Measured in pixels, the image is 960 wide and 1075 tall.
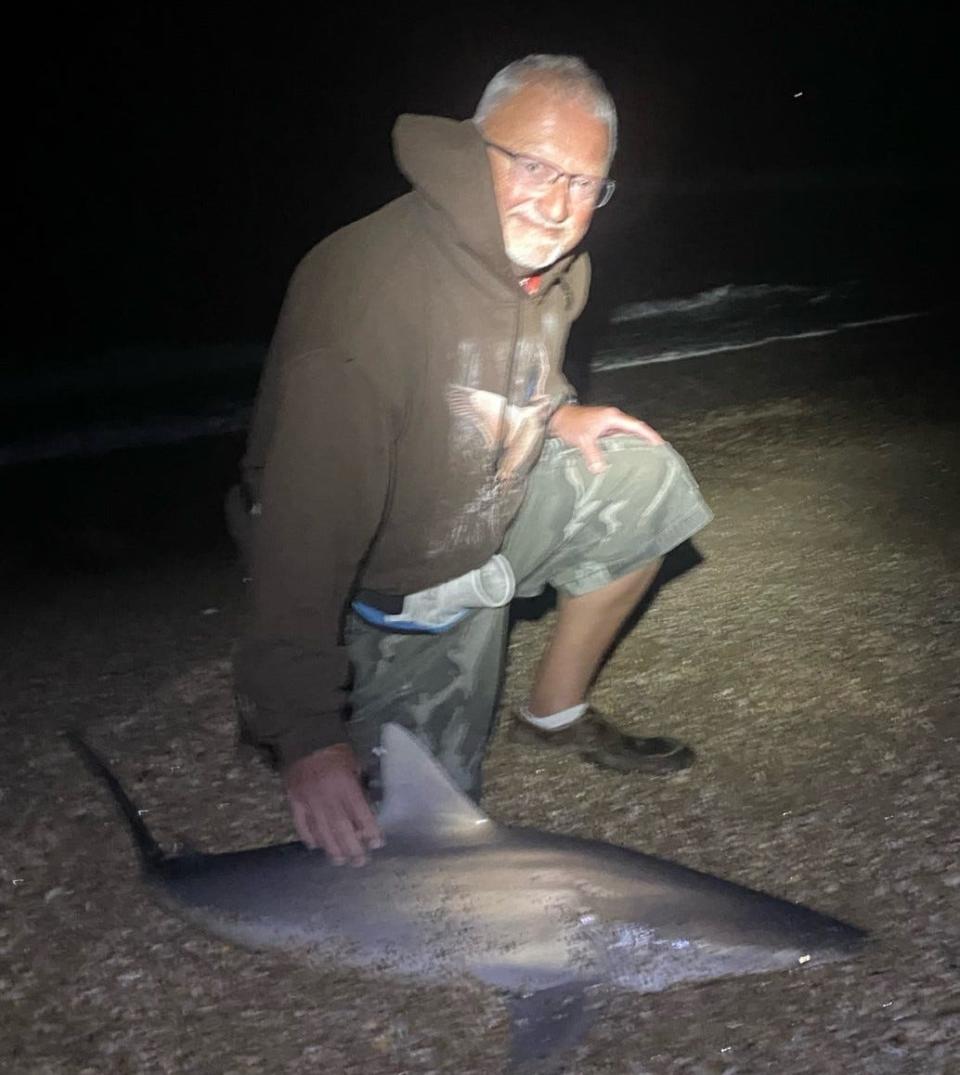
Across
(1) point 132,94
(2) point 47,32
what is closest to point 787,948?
(1) point 132,94

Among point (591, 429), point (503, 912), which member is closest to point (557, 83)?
point (591, 429)

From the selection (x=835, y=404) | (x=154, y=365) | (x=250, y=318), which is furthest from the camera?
(x=250, y=318)

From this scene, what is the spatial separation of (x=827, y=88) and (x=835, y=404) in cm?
2797

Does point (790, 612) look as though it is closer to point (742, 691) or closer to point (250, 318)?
point (742, 691)

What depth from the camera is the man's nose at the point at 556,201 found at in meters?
2.69

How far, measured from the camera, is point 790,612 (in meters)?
3.94

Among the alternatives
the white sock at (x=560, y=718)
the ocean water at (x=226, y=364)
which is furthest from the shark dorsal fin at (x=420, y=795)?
the ocean water at (x=226, y=364)

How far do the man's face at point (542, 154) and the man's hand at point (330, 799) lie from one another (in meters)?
1.00

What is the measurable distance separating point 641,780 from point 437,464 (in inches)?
33.7

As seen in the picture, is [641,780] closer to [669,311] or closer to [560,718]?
[560,718]

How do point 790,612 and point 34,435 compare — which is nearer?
point 790,612

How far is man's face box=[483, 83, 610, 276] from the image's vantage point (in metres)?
2.67

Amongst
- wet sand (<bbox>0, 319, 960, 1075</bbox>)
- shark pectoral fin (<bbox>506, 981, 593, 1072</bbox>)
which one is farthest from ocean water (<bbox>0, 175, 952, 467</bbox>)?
shark pectoral fin (<bbox>506, 981, 593, 1072</bbox>)

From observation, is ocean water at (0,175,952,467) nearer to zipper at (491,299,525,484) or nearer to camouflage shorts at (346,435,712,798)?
camouflage shorts at (346,435,712,798)
